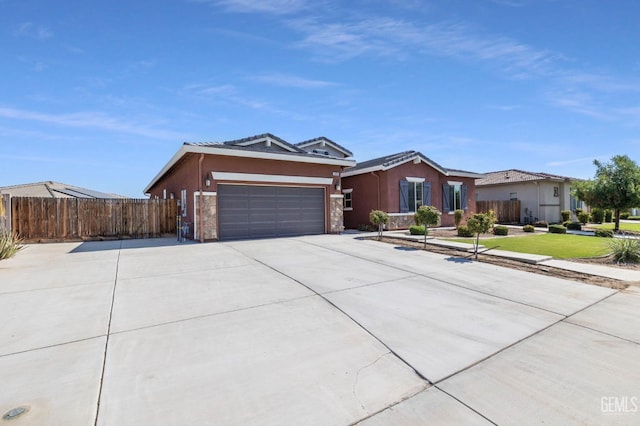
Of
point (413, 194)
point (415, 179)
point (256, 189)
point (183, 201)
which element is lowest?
point (183, 201)

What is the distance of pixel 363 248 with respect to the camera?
10.3 metres

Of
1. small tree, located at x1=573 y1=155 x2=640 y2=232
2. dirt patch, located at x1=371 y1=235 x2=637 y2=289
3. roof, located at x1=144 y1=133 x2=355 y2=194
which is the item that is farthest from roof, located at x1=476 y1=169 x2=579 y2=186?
dirt patch, located at x1=371 y1=235 x2=637 y2=289

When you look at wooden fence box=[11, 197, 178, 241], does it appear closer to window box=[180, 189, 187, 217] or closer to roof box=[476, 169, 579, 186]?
window box=[180, 189, 187, 217]

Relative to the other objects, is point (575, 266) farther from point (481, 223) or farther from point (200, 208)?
point (200, 208)

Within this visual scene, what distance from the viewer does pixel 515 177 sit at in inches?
984

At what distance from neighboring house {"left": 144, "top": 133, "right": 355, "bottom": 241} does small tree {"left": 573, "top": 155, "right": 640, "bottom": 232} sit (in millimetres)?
15380

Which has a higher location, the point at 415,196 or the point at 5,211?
the point at 415,196

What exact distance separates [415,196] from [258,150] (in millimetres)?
10198

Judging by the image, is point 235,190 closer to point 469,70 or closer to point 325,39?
point 325,39

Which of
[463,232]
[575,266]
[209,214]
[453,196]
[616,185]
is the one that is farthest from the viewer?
[453,196]

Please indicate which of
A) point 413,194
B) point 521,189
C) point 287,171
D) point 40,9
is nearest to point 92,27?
point 40,9

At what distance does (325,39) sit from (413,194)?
1069 cm

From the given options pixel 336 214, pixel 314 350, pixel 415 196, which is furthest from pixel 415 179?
pixel 314 350

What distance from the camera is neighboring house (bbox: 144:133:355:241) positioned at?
12.0 metres
